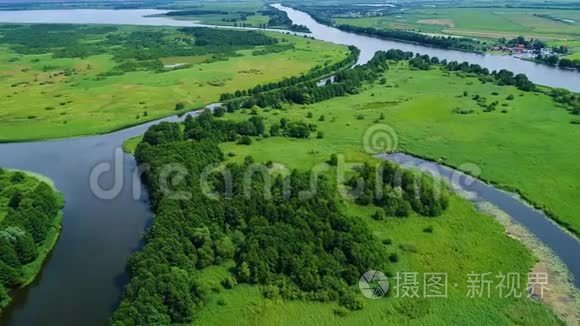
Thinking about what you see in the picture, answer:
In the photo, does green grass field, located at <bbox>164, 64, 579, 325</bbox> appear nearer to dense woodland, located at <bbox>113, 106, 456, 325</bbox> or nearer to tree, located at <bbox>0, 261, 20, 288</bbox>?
dense woodland, located at <bbox>113, 106, 456, 325</bbox>

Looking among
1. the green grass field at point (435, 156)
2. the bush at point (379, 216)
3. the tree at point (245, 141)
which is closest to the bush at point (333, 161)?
the green grass field at point (435, 156)

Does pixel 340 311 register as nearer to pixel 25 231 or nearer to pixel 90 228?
pixel 90 228

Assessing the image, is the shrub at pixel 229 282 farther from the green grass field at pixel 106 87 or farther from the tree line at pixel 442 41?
the tree line at pixel 442 41

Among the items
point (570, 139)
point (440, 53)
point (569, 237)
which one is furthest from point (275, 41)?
point (569, 237)

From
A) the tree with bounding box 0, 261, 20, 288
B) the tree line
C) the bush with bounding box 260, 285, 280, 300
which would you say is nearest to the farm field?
the bush with bounding box 260, 285, 280, 300

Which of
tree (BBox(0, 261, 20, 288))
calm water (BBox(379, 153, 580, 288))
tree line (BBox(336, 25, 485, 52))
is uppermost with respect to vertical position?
tree line (BBox(336, 25, 485, 52))
